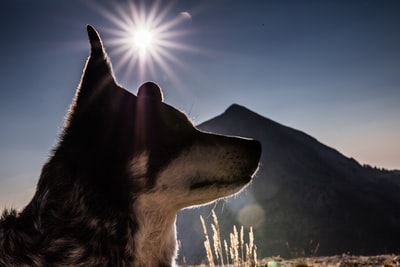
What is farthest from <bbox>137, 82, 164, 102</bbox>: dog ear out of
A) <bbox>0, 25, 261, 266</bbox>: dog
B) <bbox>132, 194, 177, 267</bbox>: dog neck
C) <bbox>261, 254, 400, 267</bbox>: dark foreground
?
<bbox>261, 254, 400, 267</bbox>: dark foreground

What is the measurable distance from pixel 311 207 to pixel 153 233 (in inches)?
6039

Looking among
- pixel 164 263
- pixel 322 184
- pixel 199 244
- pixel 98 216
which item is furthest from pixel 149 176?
pixel 322 184

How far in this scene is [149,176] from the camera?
3742 mm

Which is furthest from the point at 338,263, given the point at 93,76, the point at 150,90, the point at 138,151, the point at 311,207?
the point at 311,207

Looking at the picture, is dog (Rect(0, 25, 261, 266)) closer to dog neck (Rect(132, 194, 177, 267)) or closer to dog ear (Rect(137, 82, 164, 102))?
dog neck (Rect(132, 194, 177, 267))

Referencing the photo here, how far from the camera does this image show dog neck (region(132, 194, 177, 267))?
367 cm

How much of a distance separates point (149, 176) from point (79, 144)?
0.69 meters

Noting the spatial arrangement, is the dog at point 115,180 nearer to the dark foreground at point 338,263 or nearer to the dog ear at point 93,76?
the dog ear at point 93,76

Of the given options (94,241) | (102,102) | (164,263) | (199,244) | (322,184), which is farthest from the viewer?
(322,184)

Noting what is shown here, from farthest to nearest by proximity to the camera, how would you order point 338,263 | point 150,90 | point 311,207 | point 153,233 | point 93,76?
point 311,207
point 338,263
point 150,90
point 153,233
point 93,76

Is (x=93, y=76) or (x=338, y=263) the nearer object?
(x=93, y=76)

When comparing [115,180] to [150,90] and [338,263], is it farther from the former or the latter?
[338,263]

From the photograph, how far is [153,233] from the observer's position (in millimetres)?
3873

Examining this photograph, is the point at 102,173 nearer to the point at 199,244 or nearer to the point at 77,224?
the point at 77,224
